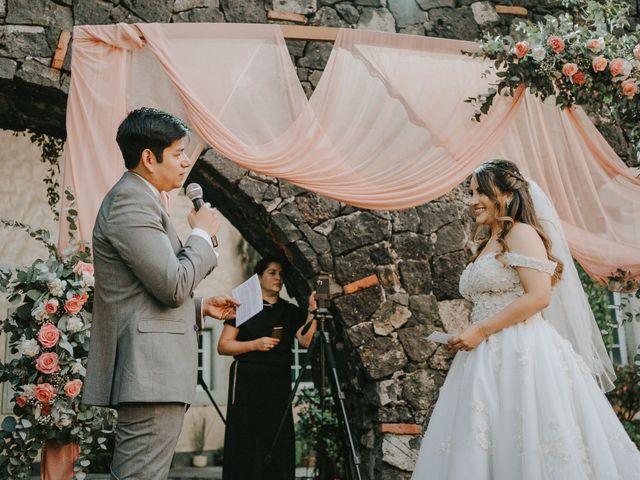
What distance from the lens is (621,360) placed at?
810 cm

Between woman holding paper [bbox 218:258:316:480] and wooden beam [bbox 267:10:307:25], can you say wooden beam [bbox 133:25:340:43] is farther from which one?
woman holding paper [bbox 218:258:316:480]

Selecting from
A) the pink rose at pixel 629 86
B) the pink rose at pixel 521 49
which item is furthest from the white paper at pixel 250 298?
the pink rose at pixel 629 86

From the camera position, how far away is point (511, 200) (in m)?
3.27

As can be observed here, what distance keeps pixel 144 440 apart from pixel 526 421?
148cm

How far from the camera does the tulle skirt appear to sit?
279 cm

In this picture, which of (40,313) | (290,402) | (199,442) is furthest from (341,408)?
(199,442)

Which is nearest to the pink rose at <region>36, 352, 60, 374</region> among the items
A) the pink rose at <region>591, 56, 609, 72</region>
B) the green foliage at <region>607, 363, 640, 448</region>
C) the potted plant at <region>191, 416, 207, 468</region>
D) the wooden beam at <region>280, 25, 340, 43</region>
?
the wooden beam at <region>280, 25, 340, 43</region>

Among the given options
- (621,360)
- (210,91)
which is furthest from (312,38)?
(621,360)

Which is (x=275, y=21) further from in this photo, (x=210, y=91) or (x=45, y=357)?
(x=45, y=357)

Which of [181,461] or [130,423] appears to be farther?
[181,461]

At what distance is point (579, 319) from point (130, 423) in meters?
2.10

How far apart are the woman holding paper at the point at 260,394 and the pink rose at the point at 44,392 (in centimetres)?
108

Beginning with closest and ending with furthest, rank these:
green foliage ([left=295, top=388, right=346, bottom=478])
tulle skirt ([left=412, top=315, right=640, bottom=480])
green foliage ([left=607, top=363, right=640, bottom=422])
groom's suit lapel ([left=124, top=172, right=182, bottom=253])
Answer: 1. groom's suit lapel ([left=124, top=172, right=182, bottom=253])
2. tulle skirt ([left=412, top=315, right=640, bottom=480])
3. green foliage ([left=295, top=388, right=346, bottom=478])
4. green foliage ([left=607, top=363, right=640, bottom=422])

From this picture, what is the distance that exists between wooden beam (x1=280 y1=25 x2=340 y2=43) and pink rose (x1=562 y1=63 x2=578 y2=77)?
4.43 feet
